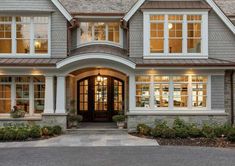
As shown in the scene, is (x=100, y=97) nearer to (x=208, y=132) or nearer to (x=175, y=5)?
(x=175, y=5)

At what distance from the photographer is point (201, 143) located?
1359cm

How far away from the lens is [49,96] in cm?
1673

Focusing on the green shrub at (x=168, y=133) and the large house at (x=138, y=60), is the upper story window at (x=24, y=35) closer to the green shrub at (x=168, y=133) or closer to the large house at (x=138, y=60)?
the large house at (x=138, y=60)

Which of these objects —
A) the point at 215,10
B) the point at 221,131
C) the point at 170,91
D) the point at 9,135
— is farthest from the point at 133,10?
the point at 9,135

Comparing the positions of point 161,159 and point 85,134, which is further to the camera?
point 85,134

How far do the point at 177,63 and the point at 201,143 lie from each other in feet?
14.7

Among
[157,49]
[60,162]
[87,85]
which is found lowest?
[60,162]

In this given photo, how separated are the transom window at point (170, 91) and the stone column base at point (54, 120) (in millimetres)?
3963

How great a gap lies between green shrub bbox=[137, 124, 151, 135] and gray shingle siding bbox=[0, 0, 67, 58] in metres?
5.65

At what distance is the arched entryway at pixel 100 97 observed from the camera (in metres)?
19.8

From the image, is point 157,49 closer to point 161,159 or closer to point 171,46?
point 171,46

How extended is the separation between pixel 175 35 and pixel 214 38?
2144mm

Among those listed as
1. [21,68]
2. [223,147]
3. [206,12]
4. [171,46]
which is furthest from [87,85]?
[223,147]

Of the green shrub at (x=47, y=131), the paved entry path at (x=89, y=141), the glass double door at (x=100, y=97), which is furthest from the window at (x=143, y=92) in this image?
the green shrub at (x=47, y=131)
